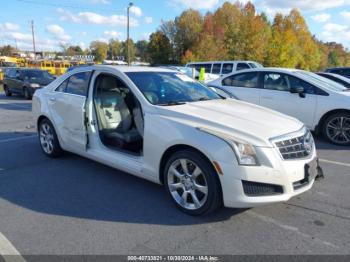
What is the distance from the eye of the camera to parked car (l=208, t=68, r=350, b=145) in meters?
6.65

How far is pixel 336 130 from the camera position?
264 inches

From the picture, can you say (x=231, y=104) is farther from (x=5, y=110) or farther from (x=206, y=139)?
(x=5, y=110)

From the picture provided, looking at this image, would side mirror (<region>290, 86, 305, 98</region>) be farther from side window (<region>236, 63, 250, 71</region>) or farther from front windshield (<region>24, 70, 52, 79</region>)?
front windshield (<region>24, 70, 52, 79</region>)

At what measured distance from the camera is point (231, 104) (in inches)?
174

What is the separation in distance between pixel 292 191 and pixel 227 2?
57148 mm

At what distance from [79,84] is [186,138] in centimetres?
250

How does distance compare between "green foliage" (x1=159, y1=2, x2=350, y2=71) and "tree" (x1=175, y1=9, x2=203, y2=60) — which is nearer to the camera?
"green foliage" (x1=159, y1=2, x2=350, y2=71)

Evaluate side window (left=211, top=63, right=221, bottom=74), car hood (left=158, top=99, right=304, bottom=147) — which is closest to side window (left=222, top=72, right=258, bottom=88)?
car hood (left=158, top=99, right=304, bottom=147)

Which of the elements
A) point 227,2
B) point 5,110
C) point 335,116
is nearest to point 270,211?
point 335,116

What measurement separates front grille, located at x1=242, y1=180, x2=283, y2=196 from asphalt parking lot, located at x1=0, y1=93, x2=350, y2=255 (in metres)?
0.39

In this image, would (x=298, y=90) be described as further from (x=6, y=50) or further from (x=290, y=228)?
(x=6, y=50)

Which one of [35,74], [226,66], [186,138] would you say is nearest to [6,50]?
[35,74]

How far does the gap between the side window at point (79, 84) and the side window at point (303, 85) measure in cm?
466

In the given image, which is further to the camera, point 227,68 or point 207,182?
point 227,68
